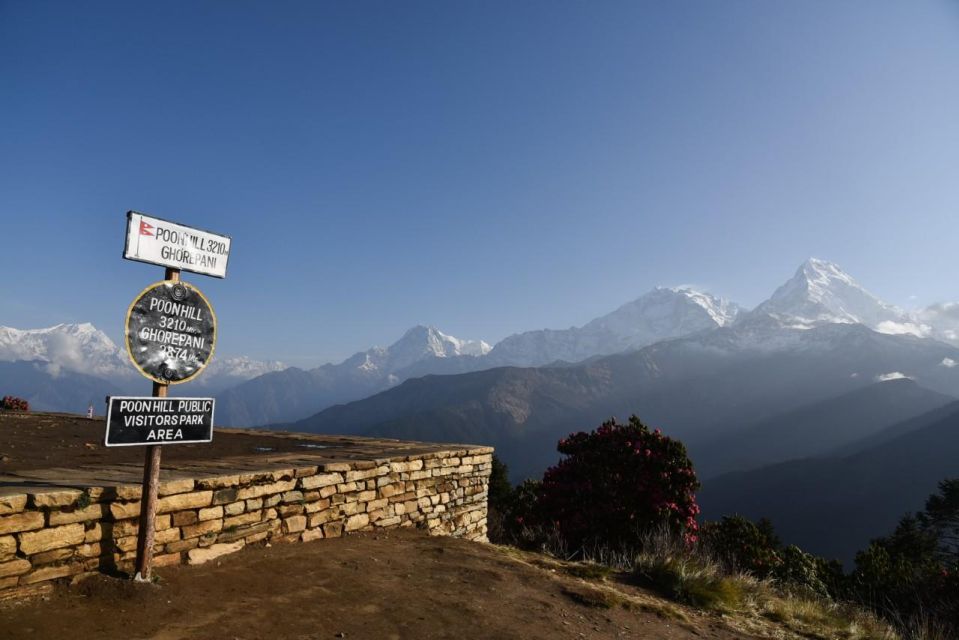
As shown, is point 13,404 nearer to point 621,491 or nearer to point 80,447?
point 80,447

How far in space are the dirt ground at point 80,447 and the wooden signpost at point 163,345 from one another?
3.02m

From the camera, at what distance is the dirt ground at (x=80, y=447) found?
8.07m

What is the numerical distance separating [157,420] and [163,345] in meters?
0.77

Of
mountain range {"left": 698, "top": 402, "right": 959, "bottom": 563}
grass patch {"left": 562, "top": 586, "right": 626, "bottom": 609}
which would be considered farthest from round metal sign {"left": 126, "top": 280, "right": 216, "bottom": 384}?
mountain range {"left": 698, "top": 402, "right": 959, "bottom": 563}

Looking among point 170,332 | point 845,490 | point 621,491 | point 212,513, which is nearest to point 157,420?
point 170,332

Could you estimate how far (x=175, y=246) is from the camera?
5.57 metres

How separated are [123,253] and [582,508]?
1271cm

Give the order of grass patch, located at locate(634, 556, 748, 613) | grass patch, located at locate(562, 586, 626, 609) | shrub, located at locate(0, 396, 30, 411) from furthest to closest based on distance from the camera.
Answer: shrub, located at locate(0, 396, 30, 411)
grass patch, located at locate(634, 556, 748, 613)
grass patch, located at locate(562, 586, 626, 609)

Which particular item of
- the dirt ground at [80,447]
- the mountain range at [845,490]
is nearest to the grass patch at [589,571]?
the dirt ground at [80,447]

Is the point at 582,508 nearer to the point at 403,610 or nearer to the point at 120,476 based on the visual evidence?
the point at 403,610

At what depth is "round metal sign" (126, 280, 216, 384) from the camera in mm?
5211

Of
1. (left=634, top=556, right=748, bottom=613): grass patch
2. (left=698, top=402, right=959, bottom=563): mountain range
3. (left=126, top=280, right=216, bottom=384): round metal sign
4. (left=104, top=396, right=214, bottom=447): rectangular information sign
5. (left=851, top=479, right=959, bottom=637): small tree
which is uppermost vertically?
(left=126, top=280, right=216, bottom=384): round metal sign

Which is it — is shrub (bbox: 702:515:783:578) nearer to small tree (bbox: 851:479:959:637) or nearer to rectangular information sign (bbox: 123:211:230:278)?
small tree (bbox: 851:479:959:637)

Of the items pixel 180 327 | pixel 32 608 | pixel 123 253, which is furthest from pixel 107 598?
pixel 123 253
